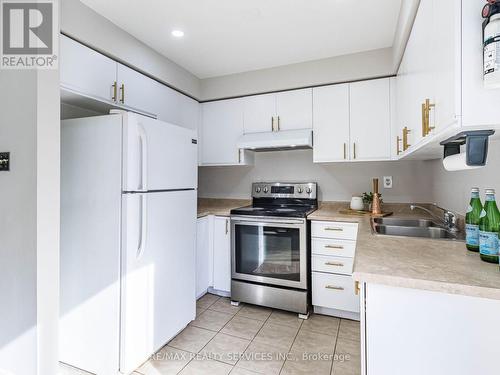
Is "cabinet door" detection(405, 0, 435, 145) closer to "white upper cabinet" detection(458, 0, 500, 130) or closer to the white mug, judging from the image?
"white upper cabinet" detection(458, 0, 500, 130)

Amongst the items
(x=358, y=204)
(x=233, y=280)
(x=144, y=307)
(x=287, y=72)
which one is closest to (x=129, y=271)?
(x=144, y=307)

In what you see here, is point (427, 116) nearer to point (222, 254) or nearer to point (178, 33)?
point (178, 33)

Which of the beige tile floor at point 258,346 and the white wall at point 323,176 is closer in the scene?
the beige tile floor at point 258,346

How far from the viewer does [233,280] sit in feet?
8.46

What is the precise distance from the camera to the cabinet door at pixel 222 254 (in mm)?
2656

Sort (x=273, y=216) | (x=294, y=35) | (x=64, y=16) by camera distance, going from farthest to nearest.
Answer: (x=273, y=216), (x=294, y=35), (x=64, y=16)

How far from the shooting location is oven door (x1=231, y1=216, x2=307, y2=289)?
7.67 ft

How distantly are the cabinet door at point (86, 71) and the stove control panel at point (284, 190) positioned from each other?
69.1 inches

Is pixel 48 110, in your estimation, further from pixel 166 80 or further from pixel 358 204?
pixel 358 204

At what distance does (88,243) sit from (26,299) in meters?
0.39

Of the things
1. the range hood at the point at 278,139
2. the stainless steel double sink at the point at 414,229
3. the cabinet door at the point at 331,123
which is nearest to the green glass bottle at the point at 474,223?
the stainless steel double sink at the point at 414,229

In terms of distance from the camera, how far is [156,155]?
1.76m

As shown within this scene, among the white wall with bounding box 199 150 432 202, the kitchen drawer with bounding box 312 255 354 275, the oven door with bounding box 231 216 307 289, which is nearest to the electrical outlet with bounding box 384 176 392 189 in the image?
the white wall with bounding box 199 150 432 202

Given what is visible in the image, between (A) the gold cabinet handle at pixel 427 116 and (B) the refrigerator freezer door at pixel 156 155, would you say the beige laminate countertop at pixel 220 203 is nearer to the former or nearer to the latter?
(B) the refrigerator freezer door at pixel 156 155
